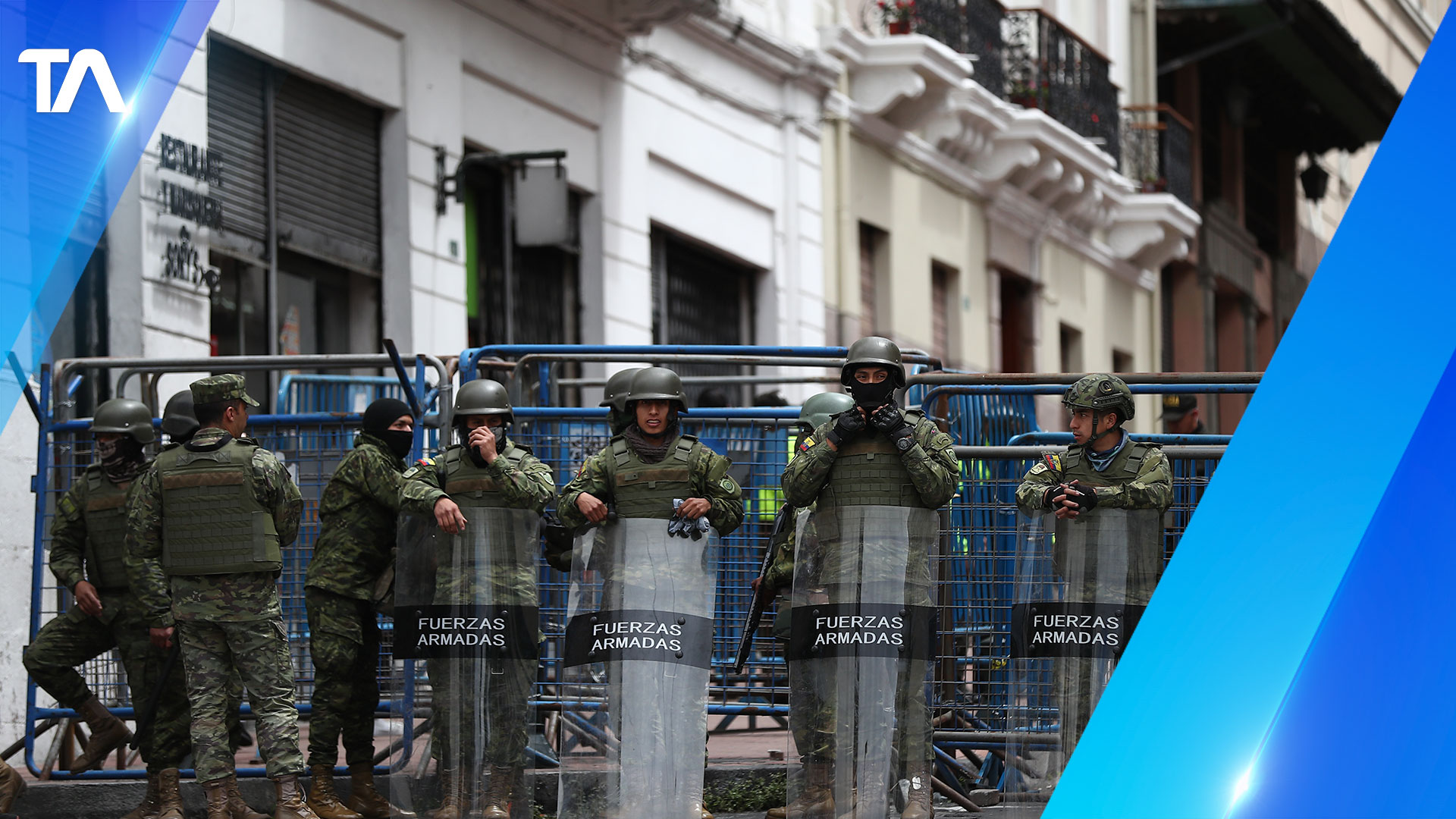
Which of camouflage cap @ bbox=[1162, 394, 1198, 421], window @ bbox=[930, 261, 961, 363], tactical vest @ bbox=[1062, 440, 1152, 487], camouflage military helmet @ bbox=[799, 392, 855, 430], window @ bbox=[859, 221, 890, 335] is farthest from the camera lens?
window @ bbox=[930, 261, 961, 363]

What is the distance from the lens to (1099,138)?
28078 millimetres

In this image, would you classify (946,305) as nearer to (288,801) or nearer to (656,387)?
(656,387)

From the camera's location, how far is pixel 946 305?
25234 mm

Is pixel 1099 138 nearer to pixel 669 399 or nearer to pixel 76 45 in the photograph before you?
pixel 76 45

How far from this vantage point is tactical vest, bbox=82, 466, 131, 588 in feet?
33.1

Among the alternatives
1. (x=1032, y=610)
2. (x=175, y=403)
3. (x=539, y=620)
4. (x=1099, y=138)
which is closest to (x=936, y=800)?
(x=1032, y=610)

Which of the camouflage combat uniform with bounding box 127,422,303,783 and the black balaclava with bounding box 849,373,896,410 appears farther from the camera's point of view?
the camouflage combat uniform with bounding box 127,422,303,783

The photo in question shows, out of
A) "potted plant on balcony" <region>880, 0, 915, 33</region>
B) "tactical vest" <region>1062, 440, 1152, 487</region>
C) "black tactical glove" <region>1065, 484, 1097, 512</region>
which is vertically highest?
"potted plant on balcony" <region>880, 0, 915, 33</region>

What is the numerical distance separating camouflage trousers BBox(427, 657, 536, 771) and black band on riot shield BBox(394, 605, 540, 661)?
0.04 metres

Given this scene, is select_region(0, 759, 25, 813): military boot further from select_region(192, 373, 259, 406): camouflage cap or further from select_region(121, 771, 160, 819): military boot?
select_region(192, 373, 259, 406): camouflage cap

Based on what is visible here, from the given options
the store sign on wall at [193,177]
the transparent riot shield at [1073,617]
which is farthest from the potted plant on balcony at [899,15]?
the transparent riot shield at [1073,617]

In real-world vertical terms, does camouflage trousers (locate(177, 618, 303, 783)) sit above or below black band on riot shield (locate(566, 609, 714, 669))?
below

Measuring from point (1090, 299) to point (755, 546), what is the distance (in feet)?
63.7

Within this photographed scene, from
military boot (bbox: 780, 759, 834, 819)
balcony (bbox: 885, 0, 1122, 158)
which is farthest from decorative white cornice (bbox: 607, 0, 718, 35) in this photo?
military boot (bbox: 780, 759, 834, 819)
